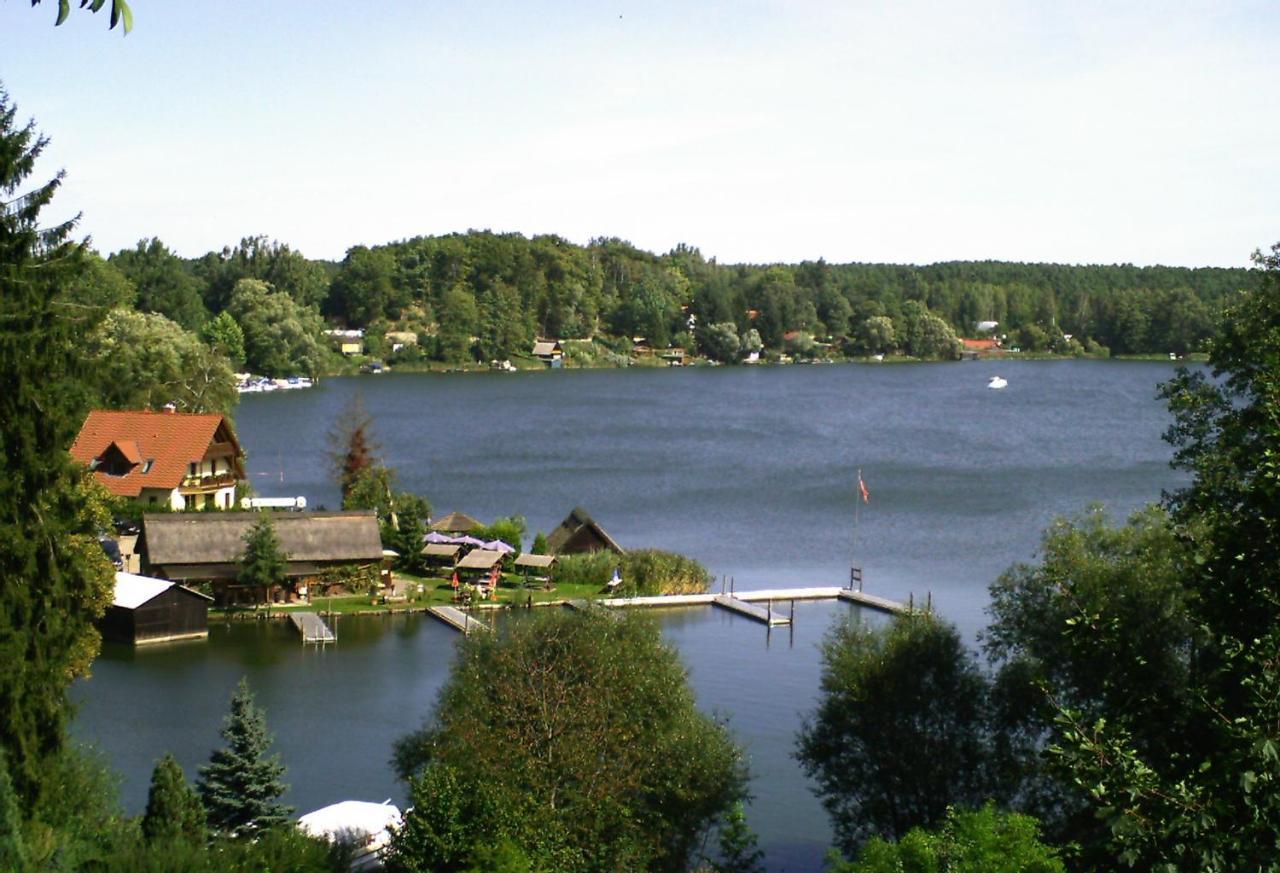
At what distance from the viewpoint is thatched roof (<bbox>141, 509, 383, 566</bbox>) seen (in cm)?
2739

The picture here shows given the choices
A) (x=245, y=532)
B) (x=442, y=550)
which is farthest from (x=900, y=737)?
(x=442, y=550)

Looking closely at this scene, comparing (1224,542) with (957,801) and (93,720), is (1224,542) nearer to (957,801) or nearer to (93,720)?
(957,801)

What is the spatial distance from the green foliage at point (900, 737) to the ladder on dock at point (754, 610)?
39.3 feet

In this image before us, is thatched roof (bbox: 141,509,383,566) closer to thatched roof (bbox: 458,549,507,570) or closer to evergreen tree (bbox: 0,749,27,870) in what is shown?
thatched roof (bbox: 458,549,507,570)

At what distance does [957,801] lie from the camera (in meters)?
15.0

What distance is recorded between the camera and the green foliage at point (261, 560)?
26.9 meters

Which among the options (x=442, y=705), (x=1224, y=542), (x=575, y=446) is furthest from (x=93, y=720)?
(x=575, y=446)

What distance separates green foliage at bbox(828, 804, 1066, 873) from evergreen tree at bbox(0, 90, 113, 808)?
22.4 feet

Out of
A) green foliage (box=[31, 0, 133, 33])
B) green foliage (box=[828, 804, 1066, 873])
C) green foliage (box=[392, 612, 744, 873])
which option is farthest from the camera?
green foliage (box=[392, 612, 744, 873])

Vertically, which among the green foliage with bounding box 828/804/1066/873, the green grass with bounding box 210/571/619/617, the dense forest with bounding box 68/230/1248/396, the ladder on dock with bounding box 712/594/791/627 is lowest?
the ladder on dock with bounding box 712/594/791/627

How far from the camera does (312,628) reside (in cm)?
2556

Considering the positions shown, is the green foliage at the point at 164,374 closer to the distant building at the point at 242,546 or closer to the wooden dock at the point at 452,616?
the distant building at the point at 242,546

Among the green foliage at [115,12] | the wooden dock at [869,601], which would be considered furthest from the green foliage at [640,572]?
the green foliage at [115,12]

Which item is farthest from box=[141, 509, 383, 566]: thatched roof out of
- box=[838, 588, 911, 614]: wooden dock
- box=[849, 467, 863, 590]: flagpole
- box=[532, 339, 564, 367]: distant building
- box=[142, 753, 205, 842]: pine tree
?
box=[532, 339, 564, 367]: distant building
